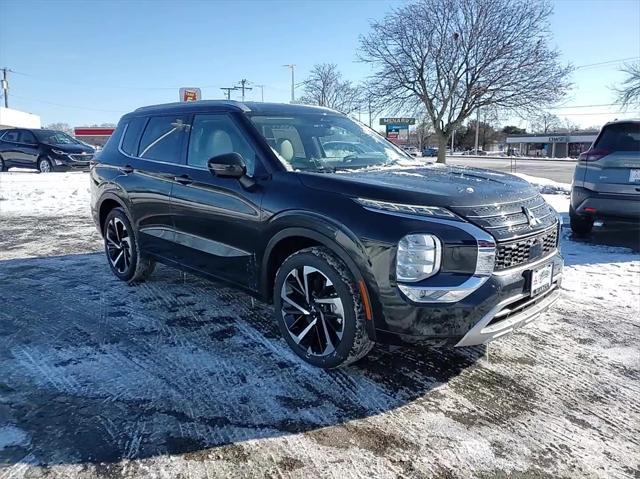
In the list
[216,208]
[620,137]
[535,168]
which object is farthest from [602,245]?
[535,168]

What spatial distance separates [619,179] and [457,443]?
5.55 meters

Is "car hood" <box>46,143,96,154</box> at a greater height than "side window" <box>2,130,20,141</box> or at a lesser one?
lesser

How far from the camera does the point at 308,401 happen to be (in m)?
2.90

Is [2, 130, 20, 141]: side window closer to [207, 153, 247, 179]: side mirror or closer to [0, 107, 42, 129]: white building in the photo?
[207, 153, 247, 179]: side mirror

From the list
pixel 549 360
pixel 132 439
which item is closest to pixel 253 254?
pixel 132 439

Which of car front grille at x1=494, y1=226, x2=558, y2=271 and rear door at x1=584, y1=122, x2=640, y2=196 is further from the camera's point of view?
rear door at x1=584, y1=122, x2=640, y2=196

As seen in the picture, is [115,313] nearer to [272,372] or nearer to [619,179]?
[272,372]

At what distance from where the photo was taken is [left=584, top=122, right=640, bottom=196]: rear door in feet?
21.2

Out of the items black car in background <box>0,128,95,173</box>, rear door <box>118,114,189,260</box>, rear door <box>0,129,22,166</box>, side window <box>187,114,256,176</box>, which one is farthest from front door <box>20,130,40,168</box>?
side window <box>187,114,256,176</box>

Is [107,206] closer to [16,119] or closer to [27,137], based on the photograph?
[27,137]

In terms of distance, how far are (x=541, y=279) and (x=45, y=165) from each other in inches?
755

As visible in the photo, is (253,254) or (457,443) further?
(253,254)

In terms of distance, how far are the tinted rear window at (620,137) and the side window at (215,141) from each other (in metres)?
5.52

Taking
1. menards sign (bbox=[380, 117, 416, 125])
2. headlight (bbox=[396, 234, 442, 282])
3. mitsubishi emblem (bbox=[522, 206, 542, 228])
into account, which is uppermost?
menards sign (bbox=[380, 117, 416, 125])
